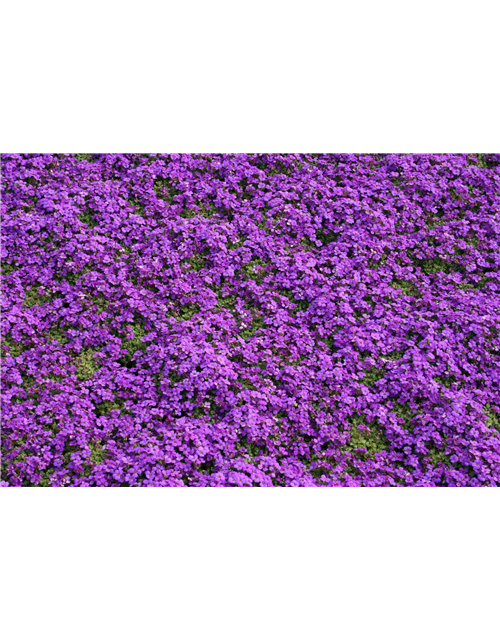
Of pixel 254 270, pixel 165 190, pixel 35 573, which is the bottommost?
pixel 35 573

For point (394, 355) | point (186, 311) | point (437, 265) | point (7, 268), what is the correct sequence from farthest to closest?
point (437, 265) < point (7, 268) < point (186, 311) < point (394, 355)

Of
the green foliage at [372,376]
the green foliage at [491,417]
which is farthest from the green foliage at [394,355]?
the green foliage at [491,417]

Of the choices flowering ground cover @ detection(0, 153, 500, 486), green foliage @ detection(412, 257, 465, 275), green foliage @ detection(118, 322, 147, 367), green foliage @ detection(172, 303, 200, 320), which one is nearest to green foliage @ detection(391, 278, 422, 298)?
flowering ground cover @ detection(0, 153, 500, 486)

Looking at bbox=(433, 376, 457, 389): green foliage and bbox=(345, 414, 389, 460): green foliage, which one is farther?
bbox=(433, 376, 457, 389): green foliage

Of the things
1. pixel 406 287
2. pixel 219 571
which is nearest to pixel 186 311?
pixel 406 287

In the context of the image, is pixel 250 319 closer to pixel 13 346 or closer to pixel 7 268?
pixel 13 346

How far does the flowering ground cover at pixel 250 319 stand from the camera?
10.9 ft

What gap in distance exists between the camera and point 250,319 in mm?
3867

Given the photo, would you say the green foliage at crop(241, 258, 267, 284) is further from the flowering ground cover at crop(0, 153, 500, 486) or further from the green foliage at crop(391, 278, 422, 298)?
the green foliage at crop(391, 278, 422, 298)

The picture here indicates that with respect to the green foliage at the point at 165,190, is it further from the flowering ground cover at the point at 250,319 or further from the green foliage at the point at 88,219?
the green foliage at the point at 88,219

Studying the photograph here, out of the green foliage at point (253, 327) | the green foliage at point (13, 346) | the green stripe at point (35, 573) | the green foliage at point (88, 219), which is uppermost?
the green foliage at point (88, 219)

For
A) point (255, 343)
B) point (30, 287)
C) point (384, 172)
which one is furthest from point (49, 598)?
point (384, 172)

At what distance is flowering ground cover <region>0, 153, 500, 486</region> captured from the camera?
3316 millimetres

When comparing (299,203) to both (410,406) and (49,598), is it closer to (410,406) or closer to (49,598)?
(410,406)
